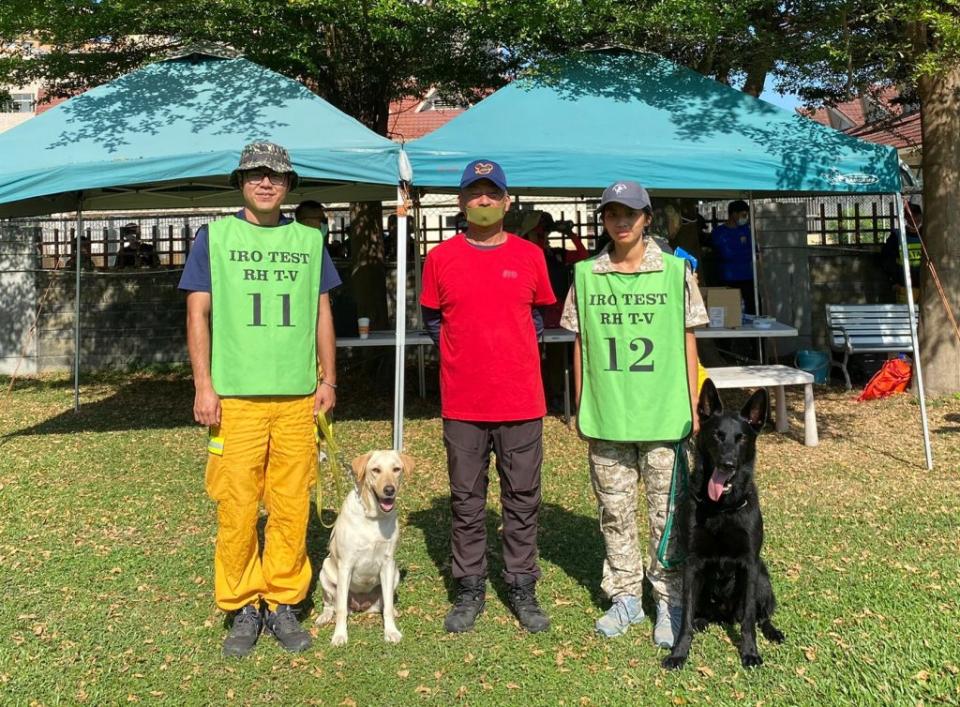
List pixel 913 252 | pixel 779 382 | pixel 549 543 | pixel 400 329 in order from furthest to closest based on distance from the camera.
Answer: pixel 913 252
pixel 779 382
pixel 400 329
pixel 549 543

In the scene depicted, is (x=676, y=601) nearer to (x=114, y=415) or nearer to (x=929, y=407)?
(x=929, y=407)

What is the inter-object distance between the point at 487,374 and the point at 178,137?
14.8 ft

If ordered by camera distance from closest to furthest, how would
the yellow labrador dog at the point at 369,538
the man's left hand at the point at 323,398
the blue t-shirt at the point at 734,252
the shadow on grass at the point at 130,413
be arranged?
the yellow labrador dog at the point at 369,538
the man's left hand at the point at 323,398
the shadow on grass at the point at 130,413
the blue t-shirt at the point at 734,252

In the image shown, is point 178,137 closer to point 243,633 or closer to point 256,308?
point 256,308

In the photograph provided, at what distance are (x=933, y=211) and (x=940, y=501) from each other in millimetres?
4127

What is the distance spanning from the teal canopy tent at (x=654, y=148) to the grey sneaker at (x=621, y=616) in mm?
3559

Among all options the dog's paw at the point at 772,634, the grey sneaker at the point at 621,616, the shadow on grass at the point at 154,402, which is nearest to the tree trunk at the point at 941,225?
the shadow on grass at the point at 154,402

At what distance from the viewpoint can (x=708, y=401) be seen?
11.2 feet

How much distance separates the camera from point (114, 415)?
28.8 ft

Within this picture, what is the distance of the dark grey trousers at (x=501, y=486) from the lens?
3.64 meters

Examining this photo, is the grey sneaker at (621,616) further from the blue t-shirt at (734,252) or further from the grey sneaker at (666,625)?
the blue t-shirt at (734,252)

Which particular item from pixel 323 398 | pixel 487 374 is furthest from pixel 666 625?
pixel 323 398

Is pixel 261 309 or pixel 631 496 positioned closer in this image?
pixel 261 309

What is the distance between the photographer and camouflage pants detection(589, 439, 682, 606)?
11.5 ft
